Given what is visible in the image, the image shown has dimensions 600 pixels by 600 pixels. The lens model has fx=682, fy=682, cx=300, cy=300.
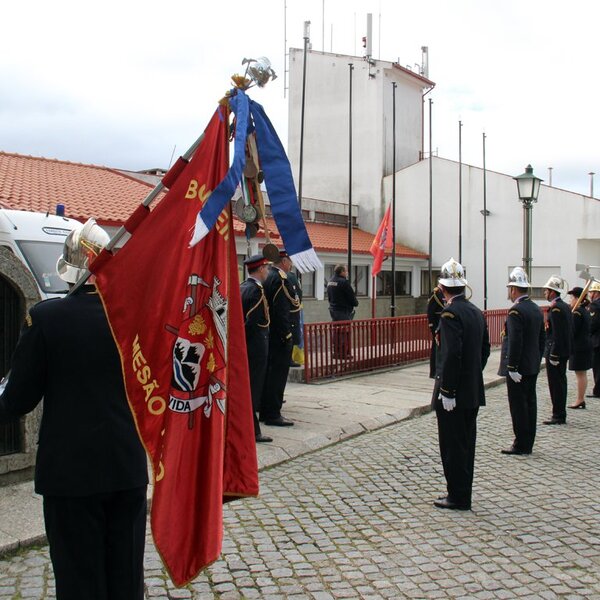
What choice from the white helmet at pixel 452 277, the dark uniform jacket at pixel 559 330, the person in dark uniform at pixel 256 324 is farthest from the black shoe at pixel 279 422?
the dark uniform jacket at pixel 559 330

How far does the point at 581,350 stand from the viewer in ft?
36.0

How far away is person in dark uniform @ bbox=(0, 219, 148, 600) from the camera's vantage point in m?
2.86

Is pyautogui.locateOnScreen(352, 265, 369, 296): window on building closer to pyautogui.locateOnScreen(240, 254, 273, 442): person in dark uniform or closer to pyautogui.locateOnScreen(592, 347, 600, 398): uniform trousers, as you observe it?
pyautogui.locateOnScreen(592, 347, 600, 398): uniform trousers

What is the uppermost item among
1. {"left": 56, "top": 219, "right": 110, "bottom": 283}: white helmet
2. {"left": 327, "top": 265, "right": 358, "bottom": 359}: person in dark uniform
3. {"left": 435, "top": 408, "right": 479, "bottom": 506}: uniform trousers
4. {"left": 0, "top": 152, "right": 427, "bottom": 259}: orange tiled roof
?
{"left": 0, "top": 152, "right": 427, "bottom": 259}: orange tiled roof

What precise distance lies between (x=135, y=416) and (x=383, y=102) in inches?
1091

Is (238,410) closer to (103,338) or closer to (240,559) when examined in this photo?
(103,338)

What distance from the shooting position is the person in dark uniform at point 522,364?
769 cm

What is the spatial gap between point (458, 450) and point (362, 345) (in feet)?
25.8

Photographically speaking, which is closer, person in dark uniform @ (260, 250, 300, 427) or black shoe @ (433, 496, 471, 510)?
black shoe @ (433, 496, 471, 510)

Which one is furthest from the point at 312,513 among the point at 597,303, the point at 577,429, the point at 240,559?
the point at 597,303

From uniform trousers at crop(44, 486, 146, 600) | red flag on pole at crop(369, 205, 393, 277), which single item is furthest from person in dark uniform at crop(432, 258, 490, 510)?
red flag on pole at crop(369, 205, 393, 277)

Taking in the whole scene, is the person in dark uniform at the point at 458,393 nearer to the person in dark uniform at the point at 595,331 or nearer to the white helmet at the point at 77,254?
the white helmet at the point at 77,254

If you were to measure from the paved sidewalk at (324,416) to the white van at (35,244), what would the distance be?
3.30 metres

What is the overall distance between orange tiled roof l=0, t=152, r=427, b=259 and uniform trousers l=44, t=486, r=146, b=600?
27.0 ft
